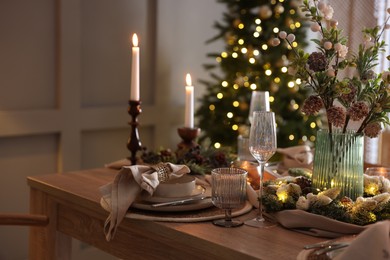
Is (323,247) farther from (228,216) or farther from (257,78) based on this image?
(257,78)

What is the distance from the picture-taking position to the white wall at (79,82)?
3479 mm

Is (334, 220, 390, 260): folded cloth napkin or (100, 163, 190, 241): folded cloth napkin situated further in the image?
(100, 163, 190, 241): folded cloth napkin

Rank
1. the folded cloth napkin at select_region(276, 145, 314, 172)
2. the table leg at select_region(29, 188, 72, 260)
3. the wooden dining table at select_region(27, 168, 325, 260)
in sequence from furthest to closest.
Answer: the folded cloth napkin at select_region(276, 145, 314, 172), the table leg at select_region(29, 188, 72, 260), the wooden dining table at select_region(27, 168, 325, 260)

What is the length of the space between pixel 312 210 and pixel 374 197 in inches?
7.2

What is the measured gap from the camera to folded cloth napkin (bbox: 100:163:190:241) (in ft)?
5.95

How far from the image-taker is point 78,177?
2.31 meters

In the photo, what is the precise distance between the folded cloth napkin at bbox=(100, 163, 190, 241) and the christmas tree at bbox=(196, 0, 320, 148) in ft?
6.88

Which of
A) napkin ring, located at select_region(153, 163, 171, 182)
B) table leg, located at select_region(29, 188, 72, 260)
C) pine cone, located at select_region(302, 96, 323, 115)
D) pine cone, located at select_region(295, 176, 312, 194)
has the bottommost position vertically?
table leg, located at select_region(29, 188, 72, 260)

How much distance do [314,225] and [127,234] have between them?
1.79 ft

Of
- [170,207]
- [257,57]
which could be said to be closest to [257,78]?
[257,57]

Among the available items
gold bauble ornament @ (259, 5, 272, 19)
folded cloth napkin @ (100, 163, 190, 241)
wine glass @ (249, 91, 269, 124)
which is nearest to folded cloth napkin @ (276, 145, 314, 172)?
wine glass @ (249, 91, 269, 124)

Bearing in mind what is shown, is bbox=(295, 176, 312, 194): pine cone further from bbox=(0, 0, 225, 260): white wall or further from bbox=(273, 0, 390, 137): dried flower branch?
bbox=(0, 0, 225, 260): white wall

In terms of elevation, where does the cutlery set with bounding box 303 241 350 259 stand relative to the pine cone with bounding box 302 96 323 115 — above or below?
below

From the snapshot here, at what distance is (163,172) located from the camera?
1.92 m
